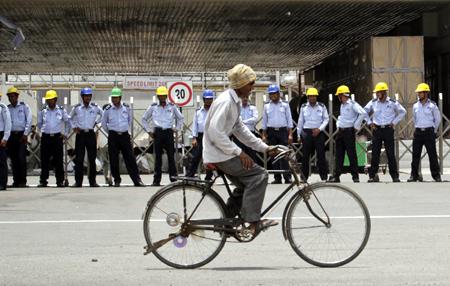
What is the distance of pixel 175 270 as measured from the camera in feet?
24.0

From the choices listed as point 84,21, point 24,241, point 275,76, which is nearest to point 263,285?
point 24,241

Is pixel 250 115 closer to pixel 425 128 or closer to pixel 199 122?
pixel 199 122

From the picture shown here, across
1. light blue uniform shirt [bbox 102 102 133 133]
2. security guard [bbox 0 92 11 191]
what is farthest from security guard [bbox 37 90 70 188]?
security guard [bbox 0 92 11 191]

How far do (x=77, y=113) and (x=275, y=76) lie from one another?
3291cm

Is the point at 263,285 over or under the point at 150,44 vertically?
under

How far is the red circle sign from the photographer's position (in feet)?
79.2

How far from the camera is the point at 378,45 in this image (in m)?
27.4

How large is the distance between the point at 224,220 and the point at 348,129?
35.0 ft

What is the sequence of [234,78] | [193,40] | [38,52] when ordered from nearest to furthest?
[234,78]
[193,40]
[38,52]

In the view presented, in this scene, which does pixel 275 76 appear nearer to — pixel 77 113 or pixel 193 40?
pixel 193 40

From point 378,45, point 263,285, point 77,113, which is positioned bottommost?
point 263,285

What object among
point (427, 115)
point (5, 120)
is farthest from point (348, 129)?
point (5, 120)

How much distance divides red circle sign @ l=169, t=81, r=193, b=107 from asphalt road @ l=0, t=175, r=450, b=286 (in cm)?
1112

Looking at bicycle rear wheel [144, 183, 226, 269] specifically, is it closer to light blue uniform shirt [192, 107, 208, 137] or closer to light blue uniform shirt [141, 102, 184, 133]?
light blue uniform shirt [141, 102, 184, 133]
